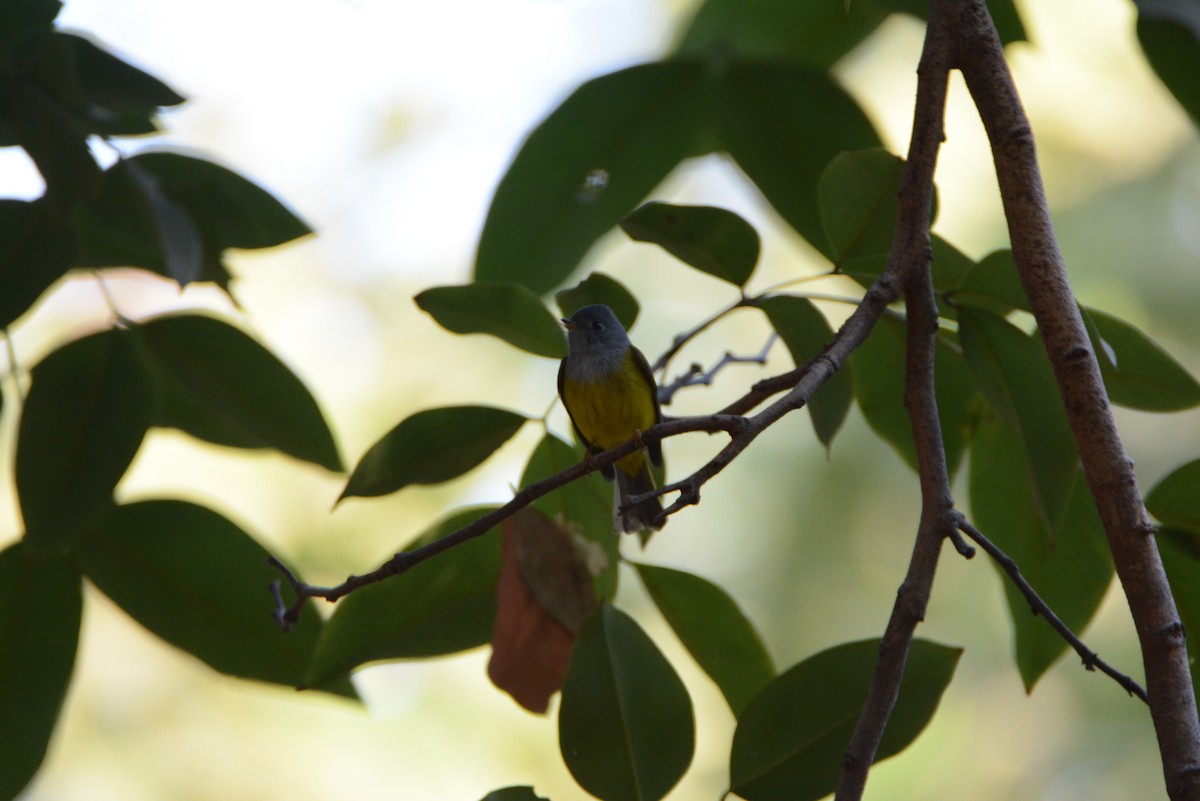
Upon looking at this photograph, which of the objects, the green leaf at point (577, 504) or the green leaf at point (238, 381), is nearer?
the green leaf at point (577, 504)

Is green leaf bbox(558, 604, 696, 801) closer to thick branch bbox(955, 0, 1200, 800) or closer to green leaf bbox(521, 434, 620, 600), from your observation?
green leaf bbox(521, 434, 620, 600)

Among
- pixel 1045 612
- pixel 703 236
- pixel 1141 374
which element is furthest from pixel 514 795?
pixel 1141 374

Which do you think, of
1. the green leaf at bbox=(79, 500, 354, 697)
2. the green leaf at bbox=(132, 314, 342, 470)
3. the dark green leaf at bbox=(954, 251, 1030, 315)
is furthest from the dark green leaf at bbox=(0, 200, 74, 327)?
the dark green leaf at bbox=(954, 251, 1030, 315)

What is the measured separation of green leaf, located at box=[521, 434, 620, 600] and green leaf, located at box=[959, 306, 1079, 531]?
50 centimetres

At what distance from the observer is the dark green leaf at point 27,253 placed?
148cm

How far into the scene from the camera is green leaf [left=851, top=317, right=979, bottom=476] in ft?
4.93

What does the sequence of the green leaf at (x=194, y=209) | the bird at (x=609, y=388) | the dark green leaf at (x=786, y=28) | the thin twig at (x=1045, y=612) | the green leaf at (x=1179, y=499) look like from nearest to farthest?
the thin twig at (x=1045, y=612) → the green leaf at (x=1179, y=499) → the green leaf at (x=194, y=209) → the dark green leaf at (x=786, y=28) → the bird at (x=609, y=388)

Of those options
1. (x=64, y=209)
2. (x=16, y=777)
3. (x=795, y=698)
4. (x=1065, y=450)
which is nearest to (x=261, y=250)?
(x=64, y=209)

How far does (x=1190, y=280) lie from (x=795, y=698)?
17.8 ft

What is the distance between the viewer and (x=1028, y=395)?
1.31 meters

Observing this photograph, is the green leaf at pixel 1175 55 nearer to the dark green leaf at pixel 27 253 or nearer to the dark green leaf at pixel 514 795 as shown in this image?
the dark green leaf at pixel 514 795

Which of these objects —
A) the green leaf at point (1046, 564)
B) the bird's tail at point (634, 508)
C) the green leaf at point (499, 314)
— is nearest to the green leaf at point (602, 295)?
the green leaf at point (499, 314)

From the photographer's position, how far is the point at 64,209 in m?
1.43

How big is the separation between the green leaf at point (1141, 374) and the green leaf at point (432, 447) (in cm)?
72
